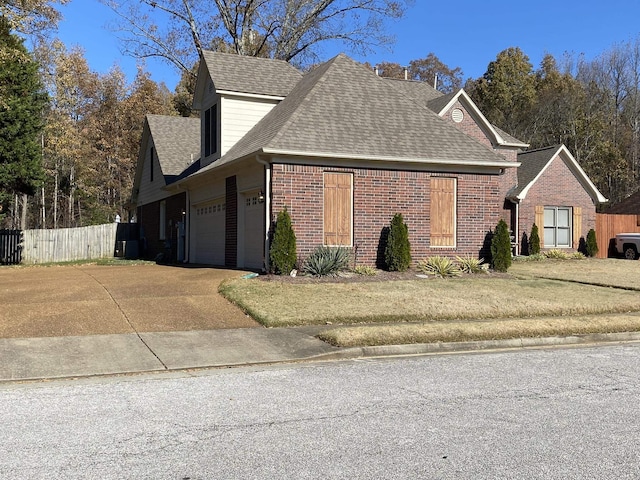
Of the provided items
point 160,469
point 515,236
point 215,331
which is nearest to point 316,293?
point 215,331

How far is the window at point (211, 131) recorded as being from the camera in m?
21.3

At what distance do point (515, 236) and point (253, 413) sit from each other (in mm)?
23141

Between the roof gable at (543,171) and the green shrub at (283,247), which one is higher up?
the roof gable at (543,171)

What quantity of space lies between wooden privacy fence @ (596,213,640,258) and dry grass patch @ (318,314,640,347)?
18770 mm

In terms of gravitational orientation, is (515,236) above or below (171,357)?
above

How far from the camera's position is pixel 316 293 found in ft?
43.8

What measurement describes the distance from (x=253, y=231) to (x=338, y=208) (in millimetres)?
2798

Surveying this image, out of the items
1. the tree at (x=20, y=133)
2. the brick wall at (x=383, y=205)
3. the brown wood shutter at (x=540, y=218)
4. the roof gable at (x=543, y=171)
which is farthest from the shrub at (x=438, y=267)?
the tree at (x=20, y=133)

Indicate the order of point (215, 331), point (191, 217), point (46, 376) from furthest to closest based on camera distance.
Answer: point (191, 217)
point (215, 331)
point (46, 376)

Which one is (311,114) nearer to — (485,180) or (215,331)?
(485,180)

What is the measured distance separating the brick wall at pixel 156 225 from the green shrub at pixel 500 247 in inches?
479

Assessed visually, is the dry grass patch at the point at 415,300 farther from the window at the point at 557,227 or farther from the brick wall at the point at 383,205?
the window at the point at 557,227

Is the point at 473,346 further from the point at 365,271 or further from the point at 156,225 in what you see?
the point at 156,225

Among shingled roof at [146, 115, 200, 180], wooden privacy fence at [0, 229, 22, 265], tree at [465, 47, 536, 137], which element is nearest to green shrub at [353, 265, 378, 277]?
shingled roof at [146, 115, 200, 180]
